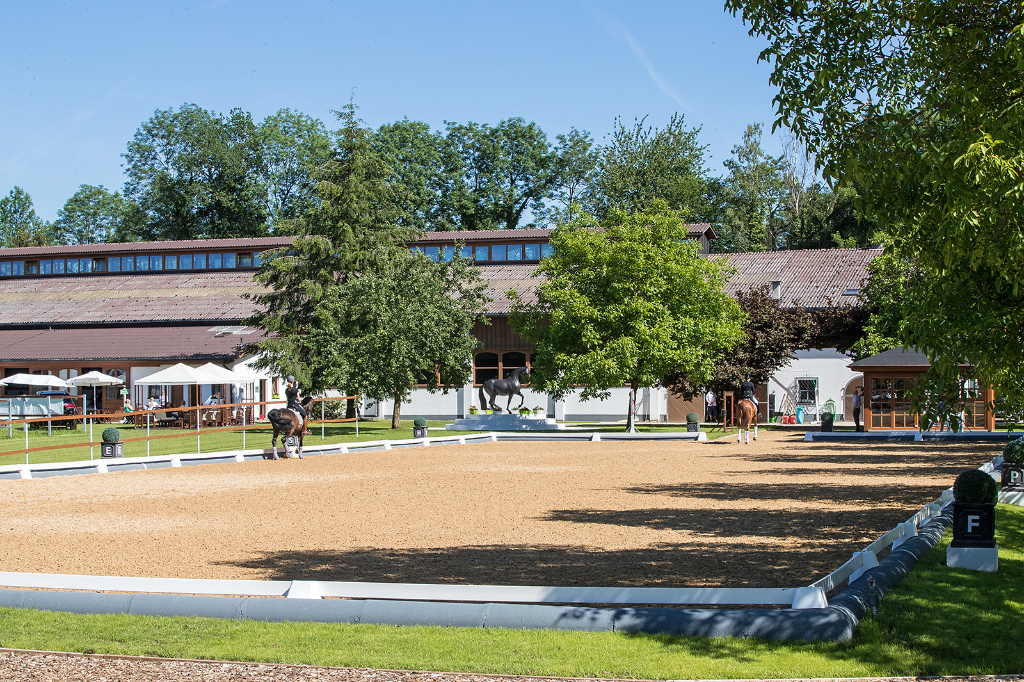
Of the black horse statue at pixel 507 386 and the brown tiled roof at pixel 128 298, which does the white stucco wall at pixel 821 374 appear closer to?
the black horse statue at pixel 507 386

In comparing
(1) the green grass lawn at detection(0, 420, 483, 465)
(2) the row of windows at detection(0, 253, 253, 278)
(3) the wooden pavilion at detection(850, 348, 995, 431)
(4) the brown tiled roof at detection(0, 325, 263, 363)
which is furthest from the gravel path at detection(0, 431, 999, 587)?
(2) the row of windows at detection(0, 253, 253, 278)

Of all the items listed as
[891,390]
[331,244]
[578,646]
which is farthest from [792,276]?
[578,646]

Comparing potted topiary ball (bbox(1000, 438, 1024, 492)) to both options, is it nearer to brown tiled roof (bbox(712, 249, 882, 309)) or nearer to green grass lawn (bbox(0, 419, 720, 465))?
green grass lawn (bbox(0, 419, 720, 465))

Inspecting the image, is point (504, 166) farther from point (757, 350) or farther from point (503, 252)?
point (757, 350)

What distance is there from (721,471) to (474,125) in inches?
2331

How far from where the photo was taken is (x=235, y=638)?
6.95 metres

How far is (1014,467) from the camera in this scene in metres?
15.7

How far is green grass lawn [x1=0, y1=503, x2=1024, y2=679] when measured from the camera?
244 inches

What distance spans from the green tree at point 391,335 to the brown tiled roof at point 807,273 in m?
15.9

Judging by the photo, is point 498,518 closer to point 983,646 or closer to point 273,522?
point 273,522

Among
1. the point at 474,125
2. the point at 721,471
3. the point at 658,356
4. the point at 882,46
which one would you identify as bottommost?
the point at 721,471

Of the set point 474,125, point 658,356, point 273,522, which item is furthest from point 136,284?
point 273,522

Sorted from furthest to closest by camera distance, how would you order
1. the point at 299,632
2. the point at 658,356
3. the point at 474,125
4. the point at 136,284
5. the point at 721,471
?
the point at 474,125 → the point at 136,284 → the point at 658,356 → the point at 721,471 → the point at 299,632

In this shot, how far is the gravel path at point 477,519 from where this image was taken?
9707mm
